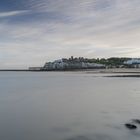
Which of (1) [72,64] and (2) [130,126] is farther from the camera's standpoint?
(1) [72,64]

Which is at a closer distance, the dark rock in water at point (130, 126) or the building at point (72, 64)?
the dark rock in water at point (130, 126)

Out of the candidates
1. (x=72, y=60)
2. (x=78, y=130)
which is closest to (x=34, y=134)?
(x=78, y=130)

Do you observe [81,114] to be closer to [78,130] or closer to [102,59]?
[78,130]

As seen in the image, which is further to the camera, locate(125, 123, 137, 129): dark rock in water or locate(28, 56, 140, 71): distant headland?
locate(28, 56, 140, 71): distant headland

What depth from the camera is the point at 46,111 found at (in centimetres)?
1809

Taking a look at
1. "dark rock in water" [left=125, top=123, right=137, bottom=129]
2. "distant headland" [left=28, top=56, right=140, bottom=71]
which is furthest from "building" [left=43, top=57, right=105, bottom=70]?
"dark rock in water" [left=125, top=123, right=137, bottom=129]

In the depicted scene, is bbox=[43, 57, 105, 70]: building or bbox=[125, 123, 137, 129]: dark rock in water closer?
bbox=[125, 123, 137, 129]: dark rock in water

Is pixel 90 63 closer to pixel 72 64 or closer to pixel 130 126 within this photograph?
pixel 72 64

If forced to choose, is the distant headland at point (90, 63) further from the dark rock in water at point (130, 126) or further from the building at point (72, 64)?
the dark rock in water at point (130, 126)

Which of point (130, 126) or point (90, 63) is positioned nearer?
point (130, 126)

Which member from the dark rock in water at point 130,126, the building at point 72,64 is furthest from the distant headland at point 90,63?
the dark rock in water at point 130,126

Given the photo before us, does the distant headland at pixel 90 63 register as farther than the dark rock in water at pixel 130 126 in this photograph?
Yes

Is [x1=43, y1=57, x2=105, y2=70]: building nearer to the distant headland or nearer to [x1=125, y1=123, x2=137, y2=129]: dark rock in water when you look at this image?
the distant headland

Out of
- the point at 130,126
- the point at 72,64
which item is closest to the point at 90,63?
the point at 72,64
